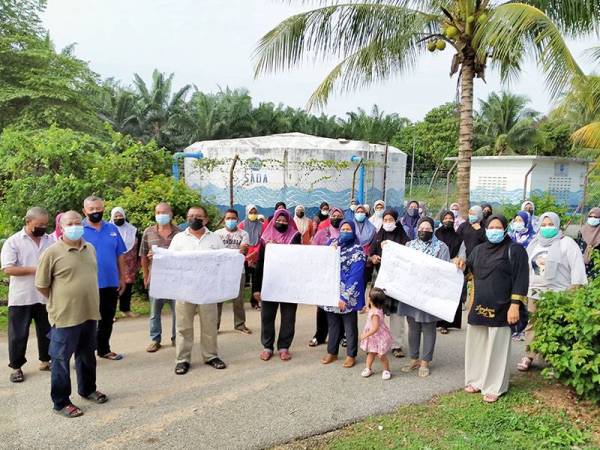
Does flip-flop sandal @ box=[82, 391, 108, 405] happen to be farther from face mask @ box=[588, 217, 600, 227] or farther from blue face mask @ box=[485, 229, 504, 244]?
face mask @ box=[588, 217, 600, 227]

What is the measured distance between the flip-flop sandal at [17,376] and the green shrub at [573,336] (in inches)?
187

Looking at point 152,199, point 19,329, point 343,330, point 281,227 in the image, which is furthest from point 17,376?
point 152,199

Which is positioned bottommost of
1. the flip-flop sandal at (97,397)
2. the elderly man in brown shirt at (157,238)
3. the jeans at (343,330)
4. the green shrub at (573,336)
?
the flip-flop sandal at (97,397)

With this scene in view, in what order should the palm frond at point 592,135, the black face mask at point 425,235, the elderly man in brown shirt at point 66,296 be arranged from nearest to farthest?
the elderly man in brown shirt at point 66,296
the black face mask at point 425,235
the palm frond at point 592,135

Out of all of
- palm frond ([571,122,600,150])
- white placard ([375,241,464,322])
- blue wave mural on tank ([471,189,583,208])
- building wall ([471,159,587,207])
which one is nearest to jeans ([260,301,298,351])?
white placard ([375,241,464,322])

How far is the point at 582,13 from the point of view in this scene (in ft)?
27.0

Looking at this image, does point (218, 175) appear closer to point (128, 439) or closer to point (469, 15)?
point (469, 15)

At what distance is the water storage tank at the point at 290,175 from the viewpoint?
14.8m

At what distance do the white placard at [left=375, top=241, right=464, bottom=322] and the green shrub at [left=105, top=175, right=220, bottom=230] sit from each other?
4135 mm

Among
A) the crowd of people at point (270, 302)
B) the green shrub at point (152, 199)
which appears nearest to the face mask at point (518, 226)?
the crowd of people at point (270, 302)

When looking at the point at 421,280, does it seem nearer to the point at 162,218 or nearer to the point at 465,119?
the point at 162,218

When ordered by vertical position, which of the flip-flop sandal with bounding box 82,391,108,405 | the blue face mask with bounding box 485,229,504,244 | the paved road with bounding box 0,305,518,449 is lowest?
the paved road with bounding box 0,305,518,449

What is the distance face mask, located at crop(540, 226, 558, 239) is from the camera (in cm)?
500

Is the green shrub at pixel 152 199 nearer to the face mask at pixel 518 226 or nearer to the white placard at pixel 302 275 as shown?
the white placard at pixel 302 275
